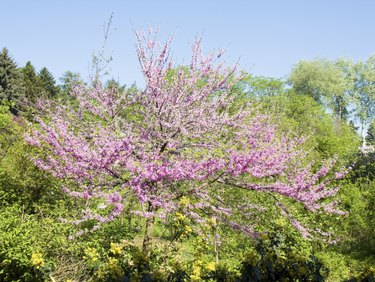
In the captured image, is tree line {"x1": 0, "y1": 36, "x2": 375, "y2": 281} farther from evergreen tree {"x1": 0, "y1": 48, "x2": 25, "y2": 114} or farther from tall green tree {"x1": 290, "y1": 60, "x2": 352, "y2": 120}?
evergreen tree {"x1": 0, "y1": 48, "x2": 25, "y2": 114}

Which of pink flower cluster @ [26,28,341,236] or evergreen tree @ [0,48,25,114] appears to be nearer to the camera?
pink flower cluster @ [26,28,341,236]

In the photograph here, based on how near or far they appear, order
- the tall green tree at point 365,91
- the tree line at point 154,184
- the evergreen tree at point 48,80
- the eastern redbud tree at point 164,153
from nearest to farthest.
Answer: the tree line at point 154,184 → the eastern redbud tree at point 164,153 → the tall green tree at point 365,91 → the evergreen tree at point 48,80

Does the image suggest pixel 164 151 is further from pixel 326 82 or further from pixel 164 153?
pixel 326 82

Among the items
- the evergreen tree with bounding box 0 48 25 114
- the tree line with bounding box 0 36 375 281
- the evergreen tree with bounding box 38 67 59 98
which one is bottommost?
the tree line with bounding box 0 36 375 281

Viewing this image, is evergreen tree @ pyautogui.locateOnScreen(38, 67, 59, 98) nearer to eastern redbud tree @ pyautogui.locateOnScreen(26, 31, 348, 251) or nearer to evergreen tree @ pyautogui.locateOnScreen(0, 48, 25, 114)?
evergreen tree @ pyautogui.locateOnScreen(0, 48, 25, 114)

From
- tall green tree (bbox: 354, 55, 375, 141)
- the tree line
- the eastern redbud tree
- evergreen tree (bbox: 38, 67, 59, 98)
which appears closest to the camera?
the tree line

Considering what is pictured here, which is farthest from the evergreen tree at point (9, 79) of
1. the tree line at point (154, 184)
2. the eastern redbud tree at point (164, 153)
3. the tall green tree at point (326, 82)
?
the eastern redbud tree at point (164, 153)

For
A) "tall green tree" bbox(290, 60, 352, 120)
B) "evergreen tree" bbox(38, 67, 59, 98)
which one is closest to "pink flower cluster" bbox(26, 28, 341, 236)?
"tall green tree" bbox(290, 60, 352, 120)

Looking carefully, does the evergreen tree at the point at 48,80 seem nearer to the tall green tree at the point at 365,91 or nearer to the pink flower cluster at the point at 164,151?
the tall green tree at the point at 365,91

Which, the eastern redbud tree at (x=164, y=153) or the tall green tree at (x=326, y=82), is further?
the tall green tree at (x=326, y=82)

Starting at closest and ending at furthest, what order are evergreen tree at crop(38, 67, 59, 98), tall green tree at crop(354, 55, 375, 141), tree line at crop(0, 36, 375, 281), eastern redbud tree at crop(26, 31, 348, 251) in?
tree line at crop(0, 36, 375, 281), eastern redbud tree at crop(26, 31, 348, 251), tall green tree at crop(354, 55, 375, 141), evergreen tree at crop(38, 67, 59, 98)

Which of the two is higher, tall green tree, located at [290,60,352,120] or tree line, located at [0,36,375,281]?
tall green tree, located at [290,60,352,120]

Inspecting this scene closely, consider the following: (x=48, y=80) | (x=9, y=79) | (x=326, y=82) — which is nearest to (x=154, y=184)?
(x=326, y=82)

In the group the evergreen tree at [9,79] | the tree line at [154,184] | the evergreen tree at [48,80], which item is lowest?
the tree line at [154,184]
